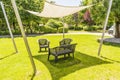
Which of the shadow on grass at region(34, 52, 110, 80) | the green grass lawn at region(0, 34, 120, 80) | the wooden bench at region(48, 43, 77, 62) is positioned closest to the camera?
the green grass lawn at region(0, 34, 120, 80)

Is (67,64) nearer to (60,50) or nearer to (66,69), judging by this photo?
(66,69)

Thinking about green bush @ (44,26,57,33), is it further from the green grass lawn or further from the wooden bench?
the wooden bench

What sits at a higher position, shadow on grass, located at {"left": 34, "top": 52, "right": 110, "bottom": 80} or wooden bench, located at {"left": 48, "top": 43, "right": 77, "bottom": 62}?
wooden bench, located at {"left": 48, "top": 43, "right": 77, "bottom": 62}

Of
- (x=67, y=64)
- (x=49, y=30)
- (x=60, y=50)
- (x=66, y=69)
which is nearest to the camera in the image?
(x=66, y=69)

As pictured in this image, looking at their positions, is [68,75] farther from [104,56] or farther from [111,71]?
[104,56]

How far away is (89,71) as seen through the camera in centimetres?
710

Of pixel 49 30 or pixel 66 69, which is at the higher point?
pixel 49 30

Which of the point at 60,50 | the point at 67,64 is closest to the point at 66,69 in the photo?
the point at 67,64

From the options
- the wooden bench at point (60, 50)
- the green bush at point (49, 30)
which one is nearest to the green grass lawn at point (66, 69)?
the wooden bench at point (60, 50)

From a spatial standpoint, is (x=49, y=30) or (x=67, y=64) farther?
(x=49, y=30)

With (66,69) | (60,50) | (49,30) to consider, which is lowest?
(66,69)

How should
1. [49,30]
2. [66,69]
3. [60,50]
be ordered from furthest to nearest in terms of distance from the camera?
[49,30], [60,50], [66,69]

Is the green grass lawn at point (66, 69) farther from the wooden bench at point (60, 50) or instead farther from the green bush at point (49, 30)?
the green bush at point (49, 30)

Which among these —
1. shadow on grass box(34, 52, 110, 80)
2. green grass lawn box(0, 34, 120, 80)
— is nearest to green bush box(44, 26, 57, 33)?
green grass lawn box(0, 34, 120, 80)
